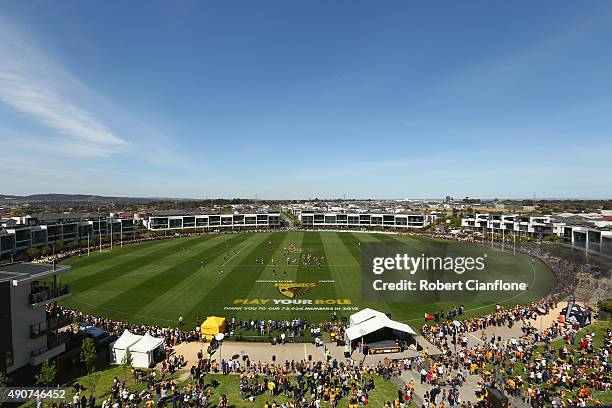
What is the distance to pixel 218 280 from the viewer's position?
51.6 metres

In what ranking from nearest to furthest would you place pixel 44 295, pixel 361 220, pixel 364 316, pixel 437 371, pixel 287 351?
pixel 437 371 < pixel 44 295 < pixel 287 351 < pixel 364 316 < pixel 361 220

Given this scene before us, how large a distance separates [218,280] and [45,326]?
1119 inches

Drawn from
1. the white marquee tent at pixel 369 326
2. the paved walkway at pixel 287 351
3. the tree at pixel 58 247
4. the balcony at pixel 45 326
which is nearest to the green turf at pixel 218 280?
the paved walkway at pixel 287 351

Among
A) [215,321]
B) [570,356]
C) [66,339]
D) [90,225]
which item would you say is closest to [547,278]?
[570,356]

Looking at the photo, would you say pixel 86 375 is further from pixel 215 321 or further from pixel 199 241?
pixel 199 241

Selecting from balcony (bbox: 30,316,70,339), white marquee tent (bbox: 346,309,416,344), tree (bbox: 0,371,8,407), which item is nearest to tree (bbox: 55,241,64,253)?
balcony (bbox: 30,316,70,339)

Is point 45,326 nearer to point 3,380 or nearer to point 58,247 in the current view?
point 3,380

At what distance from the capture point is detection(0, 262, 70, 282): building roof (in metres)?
22.5

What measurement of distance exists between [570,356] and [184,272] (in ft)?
163

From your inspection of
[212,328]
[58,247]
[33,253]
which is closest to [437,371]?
[212,328]

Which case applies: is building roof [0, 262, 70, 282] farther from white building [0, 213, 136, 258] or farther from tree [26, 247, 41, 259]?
tree [26, 247, 41, 259]

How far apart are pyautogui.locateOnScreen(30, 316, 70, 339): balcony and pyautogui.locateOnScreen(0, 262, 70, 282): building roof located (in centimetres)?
304

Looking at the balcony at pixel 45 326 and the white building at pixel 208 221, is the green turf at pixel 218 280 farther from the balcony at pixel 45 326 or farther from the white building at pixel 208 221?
the white building at pixel 208 221

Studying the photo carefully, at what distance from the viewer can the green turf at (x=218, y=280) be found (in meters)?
38.2
